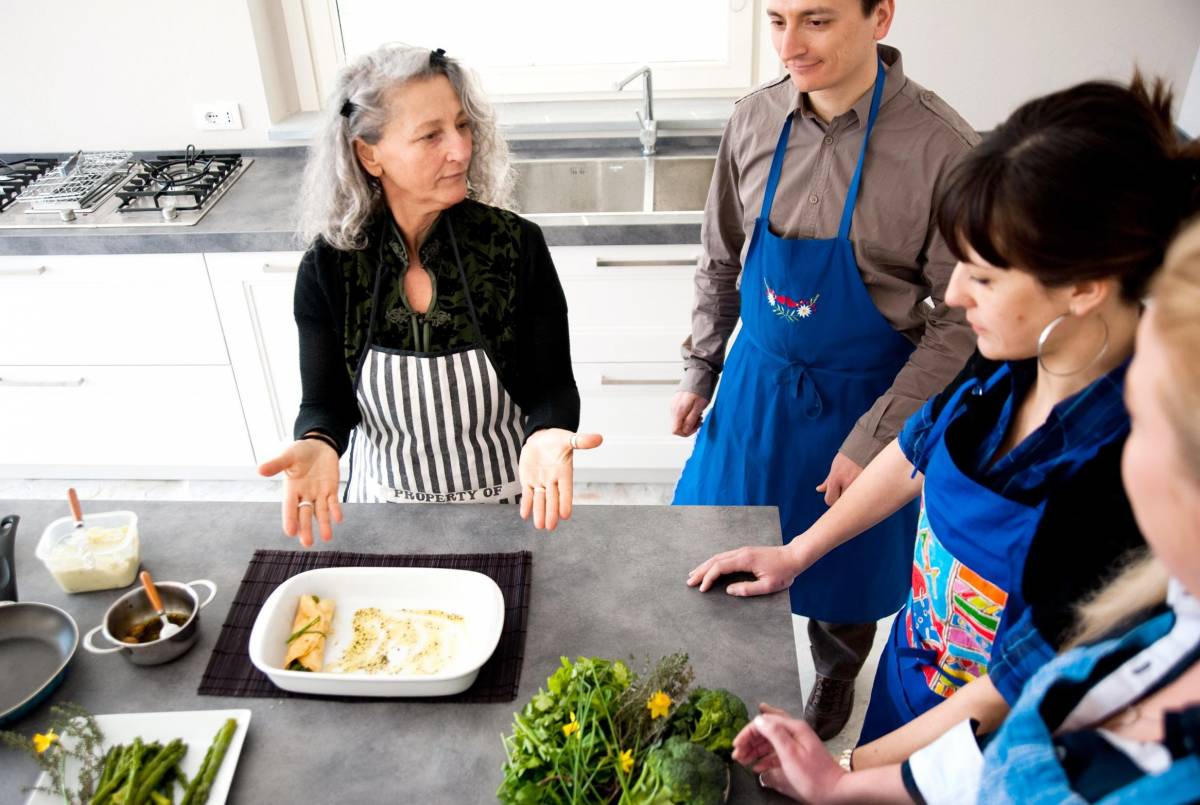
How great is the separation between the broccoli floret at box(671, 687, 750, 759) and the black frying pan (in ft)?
2.63

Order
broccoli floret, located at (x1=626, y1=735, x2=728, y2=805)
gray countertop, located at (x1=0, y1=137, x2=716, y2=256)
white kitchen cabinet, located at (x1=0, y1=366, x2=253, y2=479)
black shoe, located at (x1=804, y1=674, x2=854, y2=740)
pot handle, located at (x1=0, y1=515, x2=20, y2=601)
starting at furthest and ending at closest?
white kitchen cabinet, located at (x1=0, y1=366, x2=253, y2=479) → gray countertop, located at (x1=0, y1=137, x2=716, y2=256) → black shoe, located at (x1=804, y1=674, x2=854, y2=740) → pot handle, located at (x1=0, y1=515, x2=20, y2=601) → broccoli floret, located at (x1=626, y1=735, x2=728, y2=805)

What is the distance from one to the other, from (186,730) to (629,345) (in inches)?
69.2

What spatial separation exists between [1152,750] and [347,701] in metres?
0.89

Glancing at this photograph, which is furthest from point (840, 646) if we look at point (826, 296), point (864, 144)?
point (864, 144)

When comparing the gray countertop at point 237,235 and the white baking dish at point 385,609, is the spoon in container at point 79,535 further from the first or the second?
the gray countertop at point 237,235

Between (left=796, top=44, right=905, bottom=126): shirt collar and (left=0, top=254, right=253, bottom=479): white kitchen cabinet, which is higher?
(left=796, top=44, right=905, bottom=126): shirt collar

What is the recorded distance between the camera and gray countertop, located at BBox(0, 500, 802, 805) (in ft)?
3.57

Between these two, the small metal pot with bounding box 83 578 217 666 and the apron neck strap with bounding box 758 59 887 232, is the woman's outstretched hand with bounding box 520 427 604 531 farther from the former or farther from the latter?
the apron neck strap with bounding box 758 59 887 232

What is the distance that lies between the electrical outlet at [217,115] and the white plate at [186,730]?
232cm

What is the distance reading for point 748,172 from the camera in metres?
1.82

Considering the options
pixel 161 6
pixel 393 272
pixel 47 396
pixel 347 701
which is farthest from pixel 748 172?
pixel 47 396

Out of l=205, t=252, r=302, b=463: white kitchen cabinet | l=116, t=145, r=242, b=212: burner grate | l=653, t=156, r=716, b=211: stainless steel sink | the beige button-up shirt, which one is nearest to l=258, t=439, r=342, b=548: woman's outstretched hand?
the beige button-up shirt

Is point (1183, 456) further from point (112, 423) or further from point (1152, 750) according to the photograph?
point (112, 423)

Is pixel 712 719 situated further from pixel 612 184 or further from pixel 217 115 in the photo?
pixel 217 115
